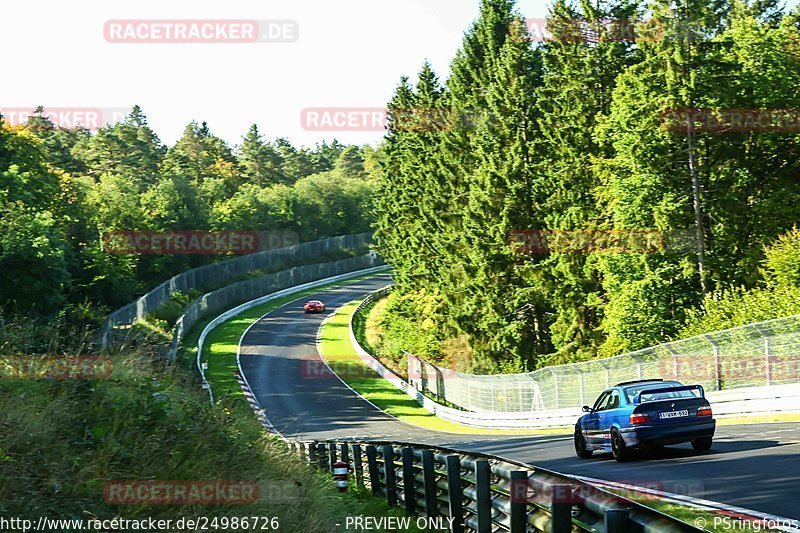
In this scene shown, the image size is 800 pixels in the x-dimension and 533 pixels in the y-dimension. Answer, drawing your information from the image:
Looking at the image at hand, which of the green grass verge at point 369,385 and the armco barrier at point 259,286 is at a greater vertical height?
the armco barrier at point 259,286

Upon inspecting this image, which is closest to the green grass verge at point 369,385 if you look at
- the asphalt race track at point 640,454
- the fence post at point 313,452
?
the asphalt race track at point 640,454

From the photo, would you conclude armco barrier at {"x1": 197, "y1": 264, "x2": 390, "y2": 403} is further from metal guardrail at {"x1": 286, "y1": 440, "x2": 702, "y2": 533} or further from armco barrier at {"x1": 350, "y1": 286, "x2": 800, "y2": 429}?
metal guardrail at {"x1": 286, "y1": 440, "x2": 702, "y2": 533}

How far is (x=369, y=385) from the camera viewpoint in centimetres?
6247

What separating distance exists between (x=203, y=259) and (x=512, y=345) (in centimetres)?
5250

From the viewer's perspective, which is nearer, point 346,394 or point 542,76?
point 542,76

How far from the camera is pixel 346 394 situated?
196 ft

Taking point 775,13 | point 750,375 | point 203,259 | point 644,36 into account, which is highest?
point 775,13

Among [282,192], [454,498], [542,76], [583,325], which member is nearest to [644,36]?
[542,76]

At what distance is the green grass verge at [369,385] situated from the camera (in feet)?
156

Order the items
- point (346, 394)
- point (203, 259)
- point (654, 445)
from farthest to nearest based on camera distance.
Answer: point (203, 259) < point (346, 394) < point (654, 445)

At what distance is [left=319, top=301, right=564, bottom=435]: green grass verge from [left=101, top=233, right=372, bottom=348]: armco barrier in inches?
498

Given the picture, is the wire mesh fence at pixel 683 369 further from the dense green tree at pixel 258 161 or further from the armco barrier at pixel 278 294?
the dense green tree at pixel 258 161

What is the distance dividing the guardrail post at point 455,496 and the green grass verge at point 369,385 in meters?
24.7

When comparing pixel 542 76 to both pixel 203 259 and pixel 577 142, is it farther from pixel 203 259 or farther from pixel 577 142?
pixel 203 259
